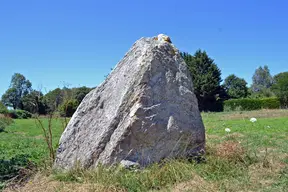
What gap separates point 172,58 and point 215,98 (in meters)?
42.5

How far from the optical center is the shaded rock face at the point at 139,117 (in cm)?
564

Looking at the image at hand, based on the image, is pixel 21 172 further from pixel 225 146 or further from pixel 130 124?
pixel 225 146

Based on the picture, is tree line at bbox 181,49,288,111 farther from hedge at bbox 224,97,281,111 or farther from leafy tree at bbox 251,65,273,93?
leafy tree at bbox 251,65,273,93

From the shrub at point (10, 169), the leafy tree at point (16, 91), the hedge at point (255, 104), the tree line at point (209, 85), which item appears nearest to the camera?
the shrub at point (10, 169)

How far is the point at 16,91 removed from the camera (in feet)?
236

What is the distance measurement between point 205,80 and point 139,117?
4250 cm

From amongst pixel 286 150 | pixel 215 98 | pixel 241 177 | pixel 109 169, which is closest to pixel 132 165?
pixel 109 169

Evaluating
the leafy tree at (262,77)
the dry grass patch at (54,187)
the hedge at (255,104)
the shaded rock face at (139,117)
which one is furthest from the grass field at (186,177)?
the leafy tree at (262,77)

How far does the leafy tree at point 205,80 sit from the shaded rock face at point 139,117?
4119 cm

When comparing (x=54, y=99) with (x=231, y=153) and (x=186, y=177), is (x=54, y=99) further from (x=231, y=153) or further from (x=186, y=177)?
(x=231, y=153)

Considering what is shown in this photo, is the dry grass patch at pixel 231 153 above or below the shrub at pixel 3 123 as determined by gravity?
below

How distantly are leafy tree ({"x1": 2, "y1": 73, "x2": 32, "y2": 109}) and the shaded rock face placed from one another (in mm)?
64878

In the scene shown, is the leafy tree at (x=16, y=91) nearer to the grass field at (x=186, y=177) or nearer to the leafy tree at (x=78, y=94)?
the leafy tree at (x=78, y=94)

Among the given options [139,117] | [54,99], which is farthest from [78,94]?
[139,117]
